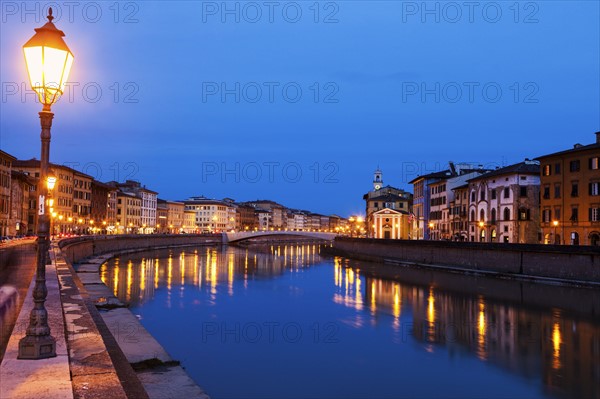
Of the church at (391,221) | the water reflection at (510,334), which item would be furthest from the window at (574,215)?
the church at (391,221)

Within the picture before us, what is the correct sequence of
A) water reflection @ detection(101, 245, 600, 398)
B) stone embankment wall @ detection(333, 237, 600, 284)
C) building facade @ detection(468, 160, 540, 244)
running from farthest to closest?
building facade @ detection(468, 160, 540, 244), stone embankment wall @ detection(333, 237, 600, 284), water reflection @ detection(101, 245, 600, 398)

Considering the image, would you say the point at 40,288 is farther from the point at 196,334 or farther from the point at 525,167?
the point at 525,167

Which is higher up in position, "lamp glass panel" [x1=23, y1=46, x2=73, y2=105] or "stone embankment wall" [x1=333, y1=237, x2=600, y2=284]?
"lamp glass panel" [x1=23, y1=46, x2=73, y2=105]

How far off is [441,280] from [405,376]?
29.4 metres

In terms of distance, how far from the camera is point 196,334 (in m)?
22.5

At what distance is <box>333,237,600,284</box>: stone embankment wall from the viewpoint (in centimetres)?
3766

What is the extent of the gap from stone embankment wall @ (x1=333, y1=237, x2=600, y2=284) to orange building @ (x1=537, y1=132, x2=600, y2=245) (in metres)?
8.46

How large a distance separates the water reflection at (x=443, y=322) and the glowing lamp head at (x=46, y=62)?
1244 centimetres

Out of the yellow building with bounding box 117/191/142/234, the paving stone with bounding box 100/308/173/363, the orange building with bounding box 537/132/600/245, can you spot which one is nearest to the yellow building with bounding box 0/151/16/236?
the paving stone with bounding box 100/308/173/363

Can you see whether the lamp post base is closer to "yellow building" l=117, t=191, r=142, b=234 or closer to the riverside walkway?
the riverside walkway

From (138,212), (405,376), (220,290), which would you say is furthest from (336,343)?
(138,212)

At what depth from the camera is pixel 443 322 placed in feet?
86.3

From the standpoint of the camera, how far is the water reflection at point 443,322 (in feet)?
59.6

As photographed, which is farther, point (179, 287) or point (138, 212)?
point (138, 212)
